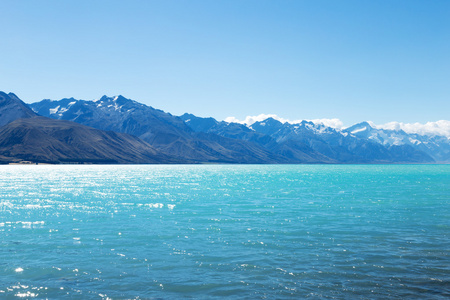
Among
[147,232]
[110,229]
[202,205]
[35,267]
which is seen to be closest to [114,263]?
[35,267]

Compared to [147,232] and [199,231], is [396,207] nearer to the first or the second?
[199,231]

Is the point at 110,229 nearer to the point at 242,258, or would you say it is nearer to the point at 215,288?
the point at 242,258

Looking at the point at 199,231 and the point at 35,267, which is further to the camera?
the point at 199,231

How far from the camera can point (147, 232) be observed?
125 feet

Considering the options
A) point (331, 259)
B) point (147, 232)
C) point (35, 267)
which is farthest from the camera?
point (147, 232)

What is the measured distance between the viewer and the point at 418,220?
4534 cm

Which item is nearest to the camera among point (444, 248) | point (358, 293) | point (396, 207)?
point (358, 293)

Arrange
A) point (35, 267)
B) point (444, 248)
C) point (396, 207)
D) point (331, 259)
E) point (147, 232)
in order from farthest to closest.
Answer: point (396, 207) < point (147, 232) < point (444, 248) < point (331, 259) < point (35, 267)

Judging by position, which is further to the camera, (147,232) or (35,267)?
(147,232)

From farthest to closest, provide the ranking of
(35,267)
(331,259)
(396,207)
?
(396,207) → (331,259) → (35,267)

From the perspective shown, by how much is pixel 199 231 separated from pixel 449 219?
32745 mm

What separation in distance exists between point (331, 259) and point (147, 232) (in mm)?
19935

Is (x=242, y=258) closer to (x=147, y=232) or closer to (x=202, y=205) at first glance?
(x=147, y=232)

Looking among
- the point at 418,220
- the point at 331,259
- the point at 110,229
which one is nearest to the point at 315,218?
the point at 418,220
